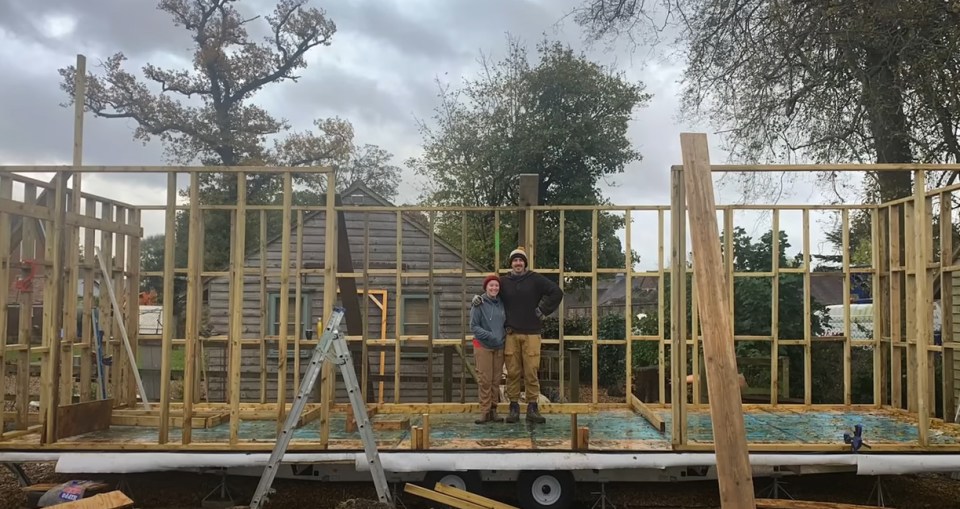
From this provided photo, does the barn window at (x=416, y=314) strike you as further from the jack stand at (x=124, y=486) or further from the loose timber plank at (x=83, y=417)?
the jack stand at (x=124, y=486)

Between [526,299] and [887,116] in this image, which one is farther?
[887,116]

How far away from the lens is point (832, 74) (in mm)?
11219

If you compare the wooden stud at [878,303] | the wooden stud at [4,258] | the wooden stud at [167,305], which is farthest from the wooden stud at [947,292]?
the wooden stud at [4,258]

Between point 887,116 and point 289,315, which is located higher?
point 887,116

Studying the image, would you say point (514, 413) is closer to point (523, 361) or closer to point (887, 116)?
point (523, 361)

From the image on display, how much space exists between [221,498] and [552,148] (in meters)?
13.9

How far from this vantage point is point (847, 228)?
8625mm

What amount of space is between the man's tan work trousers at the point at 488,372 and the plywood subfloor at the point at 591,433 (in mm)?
279

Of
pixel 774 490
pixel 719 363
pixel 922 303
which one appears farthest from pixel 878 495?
pixel 719 363

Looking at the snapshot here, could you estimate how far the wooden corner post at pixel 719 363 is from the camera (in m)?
3.24

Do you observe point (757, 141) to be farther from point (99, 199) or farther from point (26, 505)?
point (26, 505)

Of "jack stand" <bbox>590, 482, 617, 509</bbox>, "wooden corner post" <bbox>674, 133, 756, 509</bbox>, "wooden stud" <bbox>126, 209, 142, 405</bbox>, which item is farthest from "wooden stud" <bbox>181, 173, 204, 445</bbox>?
"wooden corner post" <bbox>674, 133, 756, 509</bbox>

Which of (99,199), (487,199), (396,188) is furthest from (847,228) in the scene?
(396,188)

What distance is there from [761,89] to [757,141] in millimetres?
919
